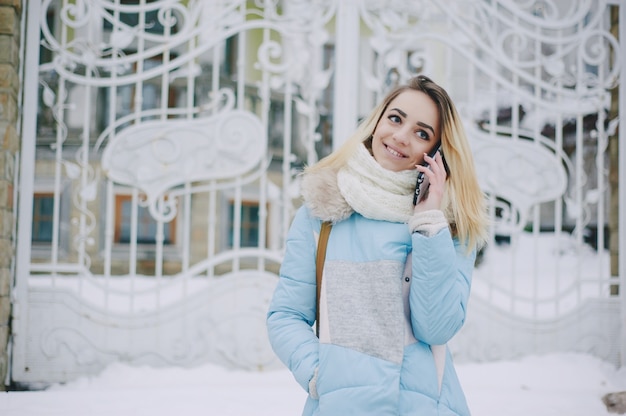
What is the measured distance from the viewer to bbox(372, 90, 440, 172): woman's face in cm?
151

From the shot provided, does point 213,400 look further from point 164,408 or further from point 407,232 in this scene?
point 407,232

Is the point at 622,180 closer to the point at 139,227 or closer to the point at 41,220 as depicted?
the point at 139,227

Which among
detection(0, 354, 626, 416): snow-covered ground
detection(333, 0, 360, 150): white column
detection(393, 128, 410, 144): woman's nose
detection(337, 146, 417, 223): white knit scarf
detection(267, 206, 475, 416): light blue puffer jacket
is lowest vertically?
detection(0, 354, 626, 416): snow-covered ground

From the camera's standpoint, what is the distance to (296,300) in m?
1.49

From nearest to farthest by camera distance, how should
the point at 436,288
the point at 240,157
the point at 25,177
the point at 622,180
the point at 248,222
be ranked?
1. the point at 436,288
2. the point at 25,177
3. the point at 240,157
4. the point at 622,180
5. the point at 248,222

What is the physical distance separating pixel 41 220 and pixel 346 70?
608 cm

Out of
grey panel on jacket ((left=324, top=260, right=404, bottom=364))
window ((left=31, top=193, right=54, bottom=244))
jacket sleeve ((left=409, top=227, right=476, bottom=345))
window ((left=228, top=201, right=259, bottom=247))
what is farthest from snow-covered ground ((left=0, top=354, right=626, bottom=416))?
window ((left=31, top=193, right=54, bottom=244))

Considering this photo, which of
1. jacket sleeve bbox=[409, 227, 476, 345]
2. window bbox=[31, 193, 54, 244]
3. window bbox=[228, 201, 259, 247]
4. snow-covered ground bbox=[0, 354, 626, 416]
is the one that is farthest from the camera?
window bbox=[228, 201, 259, 247]

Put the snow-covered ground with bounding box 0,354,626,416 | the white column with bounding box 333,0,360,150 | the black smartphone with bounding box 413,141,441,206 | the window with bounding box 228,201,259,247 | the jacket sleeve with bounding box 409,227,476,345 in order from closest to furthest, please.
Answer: the jacket sleeve with bounding box 409,227,476,345
the black smartphone with bounding box 413,141,441,206
the snow-covered ground with bounding box 0,354,626,416
the white column with bounding box 333,0,360,150
the window with bounding box 228,201,259,247

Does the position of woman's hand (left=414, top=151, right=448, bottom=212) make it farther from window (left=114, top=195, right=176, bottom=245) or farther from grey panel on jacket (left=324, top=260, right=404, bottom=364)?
window (left=114, top=195, right=176, bottom=245)

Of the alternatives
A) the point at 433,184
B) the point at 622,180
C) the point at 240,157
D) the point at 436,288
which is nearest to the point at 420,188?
the point at 433,184

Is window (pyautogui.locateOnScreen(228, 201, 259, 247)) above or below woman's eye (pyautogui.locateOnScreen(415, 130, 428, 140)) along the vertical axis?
below

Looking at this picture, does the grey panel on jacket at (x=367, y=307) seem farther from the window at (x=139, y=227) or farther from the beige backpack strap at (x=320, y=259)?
the window at (x=139, y=227)

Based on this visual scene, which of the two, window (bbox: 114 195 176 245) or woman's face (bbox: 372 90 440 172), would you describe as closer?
woman's face (bbox: 372 90 440 172)
